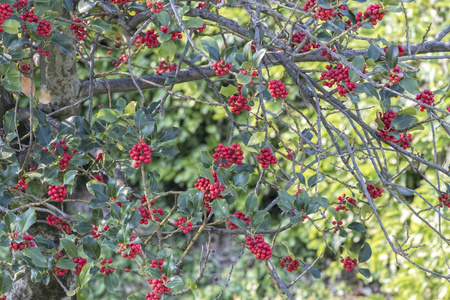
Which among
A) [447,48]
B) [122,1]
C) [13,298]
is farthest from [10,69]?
[447,48]

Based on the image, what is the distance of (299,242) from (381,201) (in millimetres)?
1123

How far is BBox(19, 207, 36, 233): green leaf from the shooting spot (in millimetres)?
1570

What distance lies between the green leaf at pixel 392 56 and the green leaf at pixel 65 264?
1.03 meters

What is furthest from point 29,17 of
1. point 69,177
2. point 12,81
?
point 69,177

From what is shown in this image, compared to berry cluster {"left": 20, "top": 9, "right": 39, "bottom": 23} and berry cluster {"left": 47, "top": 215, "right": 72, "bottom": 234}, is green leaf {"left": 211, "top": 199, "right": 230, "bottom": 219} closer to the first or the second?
berry cluster {"left": 47, "top": 215, "right": 72, "bottom": 234}

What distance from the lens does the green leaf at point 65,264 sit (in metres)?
1.73

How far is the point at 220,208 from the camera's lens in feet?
5.15

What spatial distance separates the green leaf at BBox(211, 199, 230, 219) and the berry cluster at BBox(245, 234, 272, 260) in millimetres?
106

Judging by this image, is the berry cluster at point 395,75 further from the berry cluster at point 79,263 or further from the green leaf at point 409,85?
the berry cluster at point 79,263

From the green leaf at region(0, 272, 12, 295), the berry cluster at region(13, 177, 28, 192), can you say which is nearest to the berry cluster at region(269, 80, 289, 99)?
the berry cluster at region(13, 177, 28, 192)

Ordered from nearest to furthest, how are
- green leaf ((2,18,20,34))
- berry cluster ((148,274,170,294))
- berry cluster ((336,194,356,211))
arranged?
berry cluster ((148,274,170,294)) < green leaf ((2,18,20,34)) < berry cluster ((336,194,356,211))

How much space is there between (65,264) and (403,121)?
3.32ft

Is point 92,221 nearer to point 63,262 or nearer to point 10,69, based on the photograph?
point 63,262

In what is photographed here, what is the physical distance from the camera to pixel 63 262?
174cm
